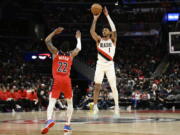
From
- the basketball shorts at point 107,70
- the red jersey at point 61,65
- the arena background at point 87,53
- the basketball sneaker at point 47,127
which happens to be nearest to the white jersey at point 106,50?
the basketball shorts at point 107,70

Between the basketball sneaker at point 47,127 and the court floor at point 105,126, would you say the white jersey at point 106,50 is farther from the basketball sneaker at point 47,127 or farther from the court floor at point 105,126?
the basketball sneaker at point 47,127

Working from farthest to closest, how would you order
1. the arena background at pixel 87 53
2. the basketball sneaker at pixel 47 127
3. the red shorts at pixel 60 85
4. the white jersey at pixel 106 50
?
the arena background at pixel 87 53, the white jersey at pixel 106 50, the red shorts at pixel 60 85, the basketball sneaker at pixel 47 127

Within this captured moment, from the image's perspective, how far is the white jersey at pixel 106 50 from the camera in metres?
11.8

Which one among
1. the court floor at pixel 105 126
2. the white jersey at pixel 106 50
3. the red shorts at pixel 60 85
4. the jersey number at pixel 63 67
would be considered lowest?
the court floor at pixel 105 126

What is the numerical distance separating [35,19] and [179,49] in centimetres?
1640

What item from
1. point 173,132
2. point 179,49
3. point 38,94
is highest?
point 179,49

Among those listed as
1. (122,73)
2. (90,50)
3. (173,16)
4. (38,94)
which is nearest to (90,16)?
(90,50)

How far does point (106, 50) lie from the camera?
38.7ft

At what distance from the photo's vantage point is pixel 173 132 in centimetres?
954

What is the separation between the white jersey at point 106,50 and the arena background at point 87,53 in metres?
10.9

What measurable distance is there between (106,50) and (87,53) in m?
22.6

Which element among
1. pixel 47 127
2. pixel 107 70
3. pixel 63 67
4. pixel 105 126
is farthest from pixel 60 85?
pixel 107 70

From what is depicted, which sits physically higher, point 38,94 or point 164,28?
point 164,28

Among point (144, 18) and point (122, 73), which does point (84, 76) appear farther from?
point (144, 18)
